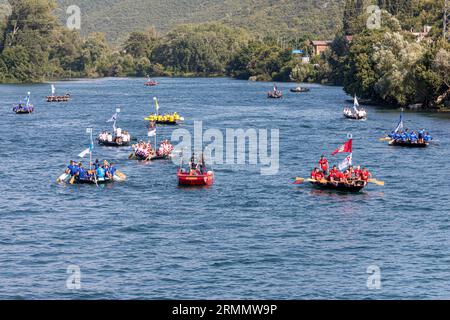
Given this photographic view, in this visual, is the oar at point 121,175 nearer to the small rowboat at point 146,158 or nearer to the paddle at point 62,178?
the paddle at point 62,178

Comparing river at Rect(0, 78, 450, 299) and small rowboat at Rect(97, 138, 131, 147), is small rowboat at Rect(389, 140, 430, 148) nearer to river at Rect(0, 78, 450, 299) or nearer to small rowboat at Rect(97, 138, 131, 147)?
river at Rect(0, 78, 450, 299)

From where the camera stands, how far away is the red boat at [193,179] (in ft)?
213

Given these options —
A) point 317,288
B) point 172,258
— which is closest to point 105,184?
point 172,258

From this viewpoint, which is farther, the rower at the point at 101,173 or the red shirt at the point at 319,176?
the rower at the point at 101,173

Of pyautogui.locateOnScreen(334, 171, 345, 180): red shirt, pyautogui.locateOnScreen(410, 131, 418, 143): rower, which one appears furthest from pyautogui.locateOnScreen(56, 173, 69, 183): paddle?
pyautogui.locateOnScreen(410, 131, 418, 143): rower

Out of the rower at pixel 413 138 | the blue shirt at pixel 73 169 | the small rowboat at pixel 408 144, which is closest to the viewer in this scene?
the blue shirt at pixel 73 169

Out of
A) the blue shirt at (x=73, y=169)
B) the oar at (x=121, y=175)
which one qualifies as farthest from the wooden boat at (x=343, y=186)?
the blue shirt at (x=73, y=169)

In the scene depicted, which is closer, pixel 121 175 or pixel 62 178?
pixel 62 178

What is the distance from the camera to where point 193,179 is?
65.1 meters

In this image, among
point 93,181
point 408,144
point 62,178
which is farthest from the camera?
point 408,144

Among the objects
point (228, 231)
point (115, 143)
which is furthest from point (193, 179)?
point (115, 143)

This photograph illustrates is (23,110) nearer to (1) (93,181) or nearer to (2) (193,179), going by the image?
(1) (93,181)

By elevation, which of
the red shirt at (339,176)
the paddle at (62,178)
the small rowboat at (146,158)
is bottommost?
the paddle at (62,178)
